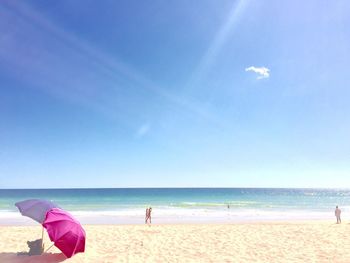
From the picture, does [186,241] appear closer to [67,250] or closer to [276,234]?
[276,234]

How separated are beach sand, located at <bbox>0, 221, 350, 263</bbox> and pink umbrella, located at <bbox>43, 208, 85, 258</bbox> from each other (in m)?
1.29

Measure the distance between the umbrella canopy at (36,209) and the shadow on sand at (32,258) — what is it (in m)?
1.67

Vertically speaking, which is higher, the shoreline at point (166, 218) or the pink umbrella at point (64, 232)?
the pink umbrella at point (64, 232)

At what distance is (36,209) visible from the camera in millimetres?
9914

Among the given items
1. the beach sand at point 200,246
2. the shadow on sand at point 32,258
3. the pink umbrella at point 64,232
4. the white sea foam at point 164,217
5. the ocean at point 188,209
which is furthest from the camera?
the ocean at point 188,209

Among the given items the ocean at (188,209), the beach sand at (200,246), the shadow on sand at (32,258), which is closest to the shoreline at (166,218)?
the ocean at (188,209)

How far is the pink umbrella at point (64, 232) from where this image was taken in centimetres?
921

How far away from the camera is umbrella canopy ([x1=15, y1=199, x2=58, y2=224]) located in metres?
9.53

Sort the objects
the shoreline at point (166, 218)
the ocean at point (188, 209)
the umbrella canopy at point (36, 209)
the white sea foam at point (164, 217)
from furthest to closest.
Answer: the ocean at point (188, 209) → the white sea foam at point (164, 217) → the shoreline at point (166, 218) → the umbrella canopy at point (36, 209)

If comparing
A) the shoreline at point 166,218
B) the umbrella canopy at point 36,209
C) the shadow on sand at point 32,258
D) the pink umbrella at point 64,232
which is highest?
the umbrella canopy at point 36,209

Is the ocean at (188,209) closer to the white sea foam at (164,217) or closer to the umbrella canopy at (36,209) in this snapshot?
the white sea foam at (164,217)

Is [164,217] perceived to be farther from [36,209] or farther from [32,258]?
[36,209]

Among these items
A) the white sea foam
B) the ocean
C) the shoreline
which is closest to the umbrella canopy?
the shoreline

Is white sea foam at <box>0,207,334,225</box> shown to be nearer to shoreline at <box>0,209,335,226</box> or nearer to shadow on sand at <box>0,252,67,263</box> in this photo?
shoreline at <box>0,209,335,226</box>
